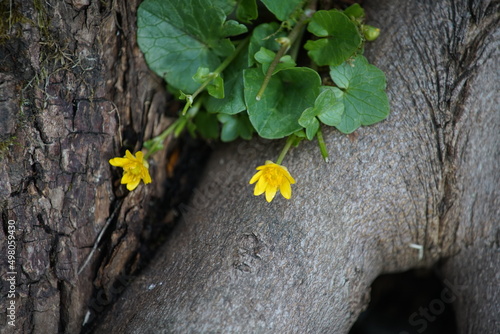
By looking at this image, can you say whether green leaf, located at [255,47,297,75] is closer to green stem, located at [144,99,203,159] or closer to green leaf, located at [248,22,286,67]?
green leaf, located at [248,22,286,67]

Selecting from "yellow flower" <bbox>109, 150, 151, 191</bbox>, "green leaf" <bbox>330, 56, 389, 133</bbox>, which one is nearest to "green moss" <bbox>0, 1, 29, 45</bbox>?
"yellow flower" <bbox>109, 150, 151, 191</bbox>

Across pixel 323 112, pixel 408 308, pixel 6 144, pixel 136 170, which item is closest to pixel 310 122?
pixel 323 112

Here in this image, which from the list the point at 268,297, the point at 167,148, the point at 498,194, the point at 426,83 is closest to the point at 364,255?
the point at 268,297

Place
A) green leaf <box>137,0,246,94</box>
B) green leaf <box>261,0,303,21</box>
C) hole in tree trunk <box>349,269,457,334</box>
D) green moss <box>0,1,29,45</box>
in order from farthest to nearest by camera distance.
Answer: hole in tree trunk <box>349,269,457,334</box> < green leaf <box>137,0,246,94</box> < green leaf <box>261,0,303,21</box> < green moss <box>0,1,29,45</box>

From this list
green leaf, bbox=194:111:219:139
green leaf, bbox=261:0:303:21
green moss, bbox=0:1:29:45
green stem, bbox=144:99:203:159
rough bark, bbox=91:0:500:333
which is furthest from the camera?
green leaf, bbox=194:111:219:139

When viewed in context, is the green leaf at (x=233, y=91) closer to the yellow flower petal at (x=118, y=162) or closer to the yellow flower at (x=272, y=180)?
the yellow flower at (x=272, y=180)

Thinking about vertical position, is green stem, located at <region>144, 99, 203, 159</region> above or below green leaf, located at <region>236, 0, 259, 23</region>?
below

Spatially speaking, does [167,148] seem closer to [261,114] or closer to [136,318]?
[261,114]
